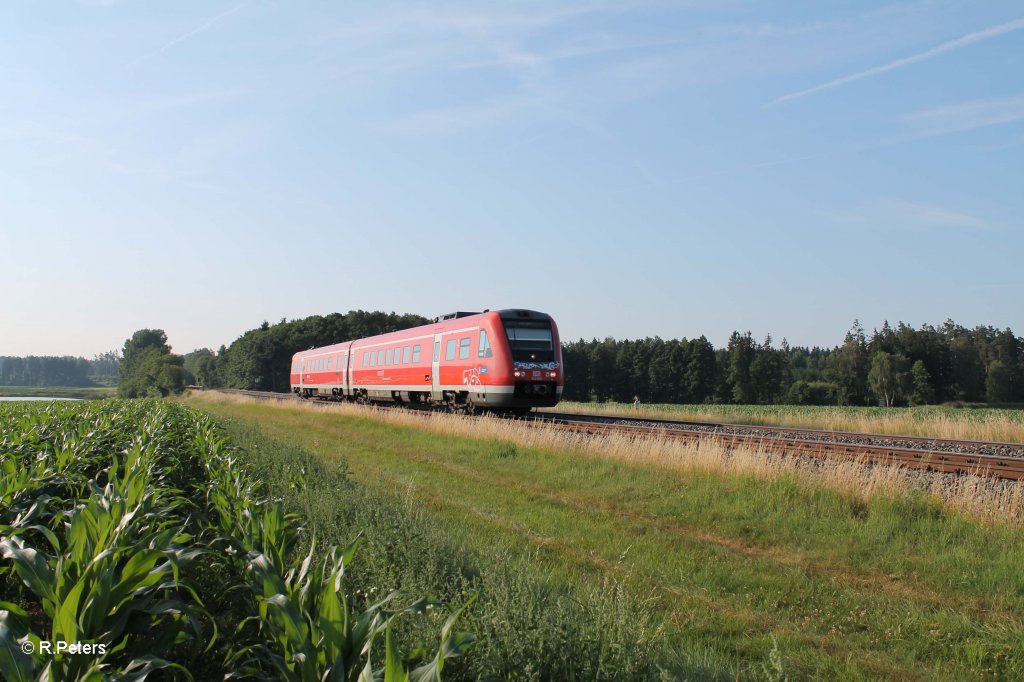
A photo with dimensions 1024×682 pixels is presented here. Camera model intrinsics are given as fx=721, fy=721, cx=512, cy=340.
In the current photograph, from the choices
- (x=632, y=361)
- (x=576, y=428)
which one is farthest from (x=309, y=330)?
(x=576, y=428)

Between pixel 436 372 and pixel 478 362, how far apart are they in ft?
12.4

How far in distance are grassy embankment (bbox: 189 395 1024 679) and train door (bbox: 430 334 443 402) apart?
12025 mm

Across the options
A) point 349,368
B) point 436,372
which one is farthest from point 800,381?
point 436,372

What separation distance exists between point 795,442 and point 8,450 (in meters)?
12.0

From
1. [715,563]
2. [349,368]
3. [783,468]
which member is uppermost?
[349,368]

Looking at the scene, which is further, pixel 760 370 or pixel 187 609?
pixel 760 370

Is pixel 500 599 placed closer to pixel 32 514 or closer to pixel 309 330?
pixel 32 514

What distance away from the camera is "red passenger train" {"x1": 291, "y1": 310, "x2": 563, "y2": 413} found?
19953 millimetres

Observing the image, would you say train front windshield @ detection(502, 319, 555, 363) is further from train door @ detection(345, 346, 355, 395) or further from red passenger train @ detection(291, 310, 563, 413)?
train door @ detection(345, 346, 355, 395)

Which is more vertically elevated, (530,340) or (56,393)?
(530,340)

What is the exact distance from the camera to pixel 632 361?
3433 inches

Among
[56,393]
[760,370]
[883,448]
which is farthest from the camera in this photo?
[56,393]

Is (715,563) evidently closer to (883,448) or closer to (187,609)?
(187,609)

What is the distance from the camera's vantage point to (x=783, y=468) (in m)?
9.46
